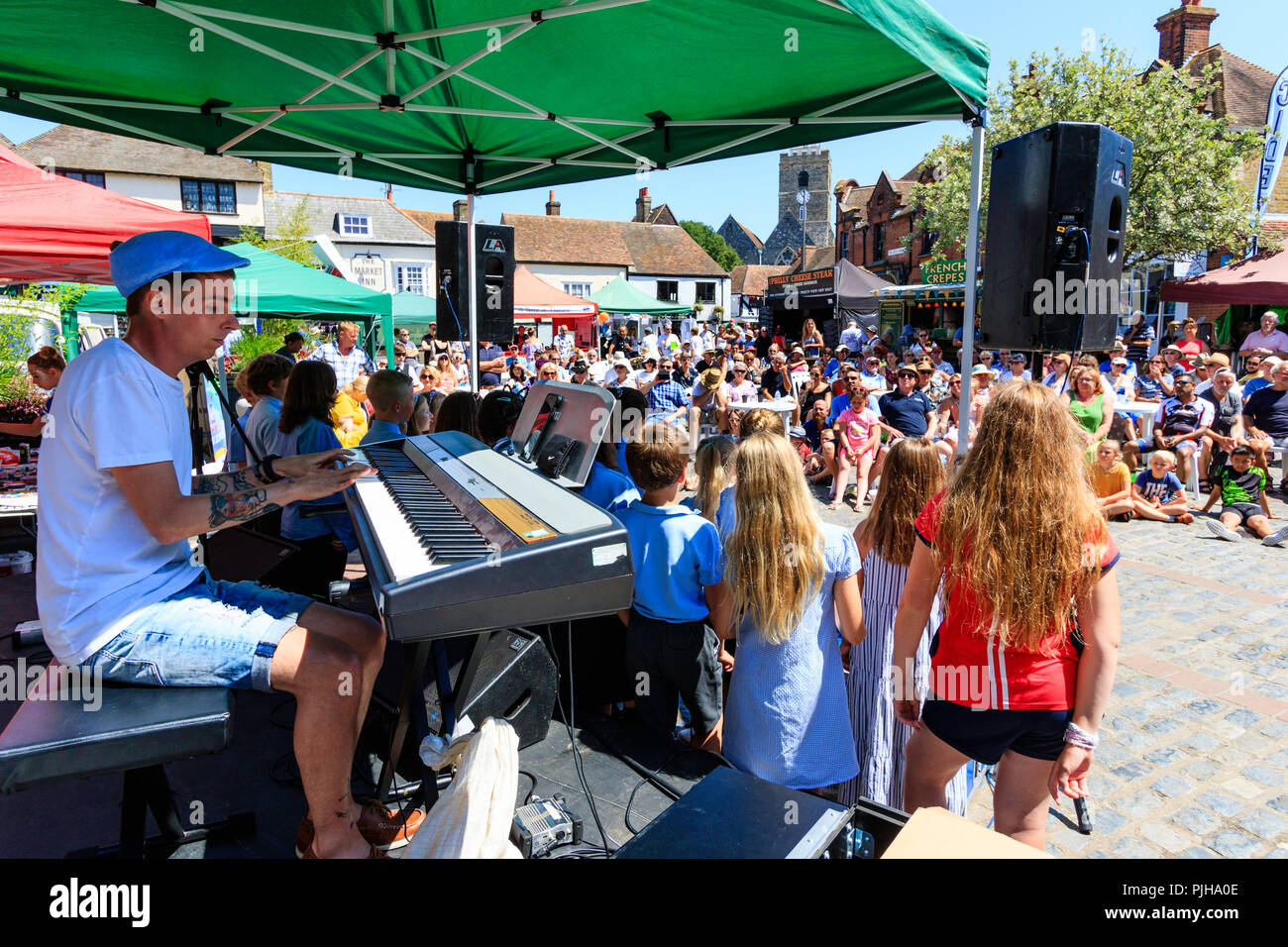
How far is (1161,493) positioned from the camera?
8.36 m

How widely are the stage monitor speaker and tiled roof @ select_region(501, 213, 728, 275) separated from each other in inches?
1653

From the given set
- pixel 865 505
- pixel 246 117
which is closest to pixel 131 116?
pixel 246 117

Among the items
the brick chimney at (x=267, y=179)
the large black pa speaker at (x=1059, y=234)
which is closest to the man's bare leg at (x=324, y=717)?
the large black pa speaker at (x=1059, y=234)

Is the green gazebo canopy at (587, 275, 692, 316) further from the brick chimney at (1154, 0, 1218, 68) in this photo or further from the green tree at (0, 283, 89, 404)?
the brick chimney at (1154, 0, 1218, 68)

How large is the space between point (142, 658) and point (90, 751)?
281 mm

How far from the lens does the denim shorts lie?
2.02m

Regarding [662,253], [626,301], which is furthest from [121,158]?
[662,253]

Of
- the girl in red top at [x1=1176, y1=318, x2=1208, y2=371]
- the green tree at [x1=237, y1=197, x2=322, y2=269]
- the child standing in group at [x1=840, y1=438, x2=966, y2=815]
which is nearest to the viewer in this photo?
the child standing in group at [x1=840, y1=438, x2=966, y2=815]

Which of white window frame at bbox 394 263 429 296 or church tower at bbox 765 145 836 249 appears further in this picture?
church tower at bbox 765 145 836 249

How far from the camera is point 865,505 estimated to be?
9.25m

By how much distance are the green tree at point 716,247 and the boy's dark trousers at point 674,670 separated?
2908 inches

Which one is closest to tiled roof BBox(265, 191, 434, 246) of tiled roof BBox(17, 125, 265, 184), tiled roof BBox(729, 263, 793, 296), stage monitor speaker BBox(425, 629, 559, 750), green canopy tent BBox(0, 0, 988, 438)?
tiled roof BBox(17, 125, 265, 184)

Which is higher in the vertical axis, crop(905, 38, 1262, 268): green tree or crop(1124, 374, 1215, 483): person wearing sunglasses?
crop(905, 38, 1262, 268): green tree

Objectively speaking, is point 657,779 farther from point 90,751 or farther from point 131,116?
point 131,116
